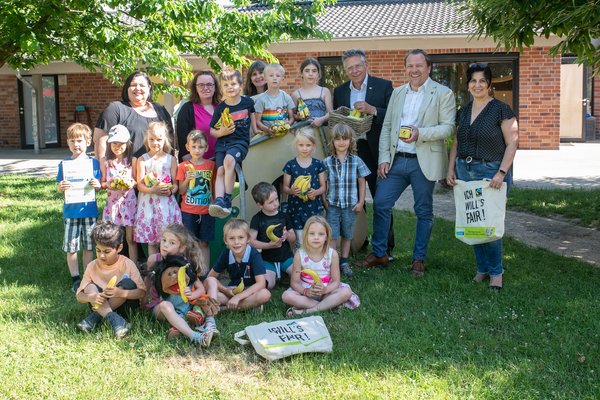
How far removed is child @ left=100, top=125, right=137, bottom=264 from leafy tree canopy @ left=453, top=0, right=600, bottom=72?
326 cm

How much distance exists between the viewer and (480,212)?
5.69m

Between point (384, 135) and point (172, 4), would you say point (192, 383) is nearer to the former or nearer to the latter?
point (384, 135)

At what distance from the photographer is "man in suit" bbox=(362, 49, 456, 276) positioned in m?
6.12

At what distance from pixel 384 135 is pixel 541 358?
2.74 meters

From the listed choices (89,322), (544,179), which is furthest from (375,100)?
(544,179)

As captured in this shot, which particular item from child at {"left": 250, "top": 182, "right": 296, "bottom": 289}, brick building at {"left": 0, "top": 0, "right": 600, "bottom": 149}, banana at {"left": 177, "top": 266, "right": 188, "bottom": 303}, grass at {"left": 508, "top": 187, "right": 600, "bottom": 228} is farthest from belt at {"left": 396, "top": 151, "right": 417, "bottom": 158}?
brick building at {"left": 0, "top": 0, "right": 600, "bottom": 149}

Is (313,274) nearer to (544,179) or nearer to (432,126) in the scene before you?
(432,126)

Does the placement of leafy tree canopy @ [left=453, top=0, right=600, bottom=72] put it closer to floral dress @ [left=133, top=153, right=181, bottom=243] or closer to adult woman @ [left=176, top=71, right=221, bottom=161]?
adult woman @ [left=176, top=71, right=221, bottom=161]

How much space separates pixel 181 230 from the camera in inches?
200

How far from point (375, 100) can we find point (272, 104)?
1.00 metres

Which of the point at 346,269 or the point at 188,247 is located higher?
the point at 188,247

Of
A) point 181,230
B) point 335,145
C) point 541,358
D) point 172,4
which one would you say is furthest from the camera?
point 172,4

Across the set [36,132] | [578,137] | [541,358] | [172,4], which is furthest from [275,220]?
[578,137]

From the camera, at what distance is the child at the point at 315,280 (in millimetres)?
5203
